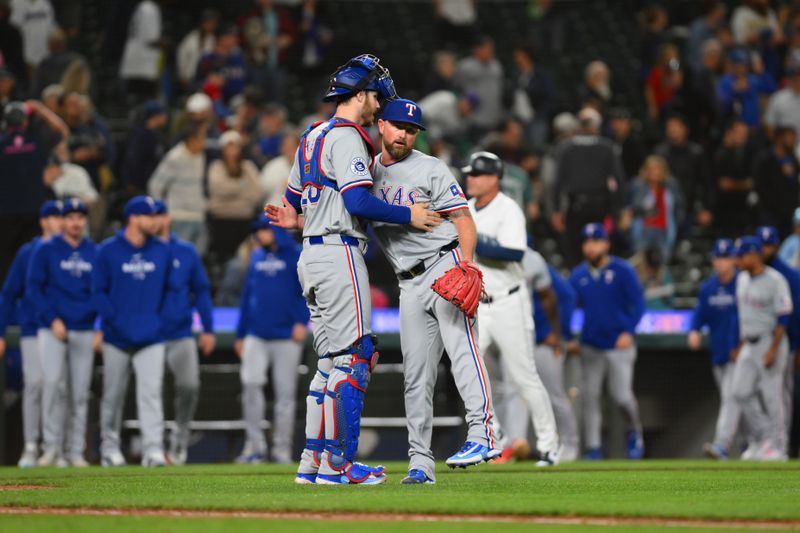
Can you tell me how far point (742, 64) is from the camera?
64.5ft

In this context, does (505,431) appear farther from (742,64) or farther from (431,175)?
(742,64)

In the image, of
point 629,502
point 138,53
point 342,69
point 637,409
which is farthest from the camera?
point 138,53

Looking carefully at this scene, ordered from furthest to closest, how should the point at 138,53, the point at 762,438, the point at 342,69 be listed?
the point at 138,53 < the point at 762,438 < the point at 342,69

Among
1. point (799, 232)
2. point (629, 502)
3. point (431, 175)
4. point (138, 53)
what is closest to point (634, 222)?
point (799, 232)

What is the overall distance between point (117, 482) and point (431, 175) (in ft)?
8.96

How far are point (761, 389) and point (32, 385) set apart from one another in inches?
267

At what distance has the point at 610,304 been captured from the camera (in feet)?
45.0

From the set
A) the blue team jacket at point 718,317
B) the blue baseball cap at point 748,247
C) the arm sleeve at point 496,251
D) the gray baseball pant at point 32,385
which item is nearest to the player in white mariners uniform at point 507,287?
the arm sleeve at point 496,251

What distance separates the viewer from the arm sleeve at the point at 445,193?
789 centimetres

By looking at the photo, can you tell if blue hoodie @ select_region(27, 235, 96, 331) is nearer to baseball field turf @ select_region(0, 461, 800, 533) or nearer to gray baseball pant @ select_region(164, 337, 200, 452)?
gray baseball pant @ select_region(164, 337, 200, 452)

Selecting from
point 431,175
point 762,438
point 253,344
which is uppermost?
point 431,175

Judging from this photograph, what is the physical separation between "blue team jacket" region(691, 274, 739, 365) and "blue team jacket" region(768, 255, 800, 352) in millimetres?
510

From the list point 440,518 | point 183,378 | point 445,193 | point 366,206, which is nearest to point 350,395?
point 366,206

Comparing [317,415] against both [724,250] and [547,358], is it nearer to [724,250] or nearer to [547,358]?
[547,358]
